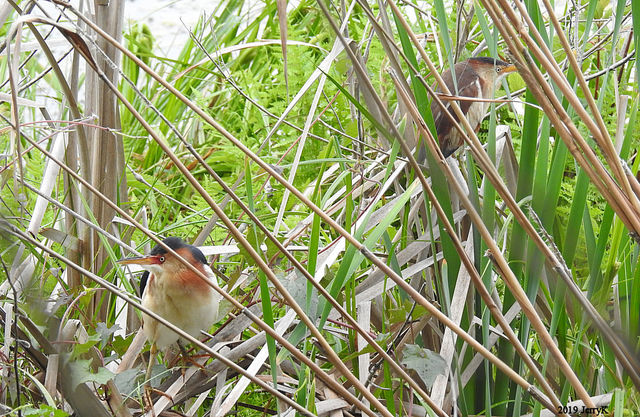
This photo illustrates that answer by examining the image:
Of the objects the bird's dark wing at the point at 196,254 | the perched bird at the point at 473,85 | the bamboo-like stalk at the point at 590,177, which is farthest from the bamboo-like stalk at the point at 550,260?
the perched bird at the point at 473,85

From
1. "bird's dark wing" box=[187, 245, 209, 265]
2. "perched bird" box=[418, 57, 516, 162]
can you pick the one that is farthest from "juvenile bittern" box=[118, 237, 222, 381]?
"perched bird" box=[418, 57, 516, 162]

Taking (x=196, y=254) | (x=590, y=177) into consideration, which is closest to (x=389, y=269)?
(x=590, y=177)

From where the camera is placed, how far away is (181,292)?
1926mm

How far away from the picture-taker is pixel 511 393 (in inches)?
69.2

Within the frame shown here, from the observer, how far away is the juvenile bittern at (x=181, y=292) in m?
1.90

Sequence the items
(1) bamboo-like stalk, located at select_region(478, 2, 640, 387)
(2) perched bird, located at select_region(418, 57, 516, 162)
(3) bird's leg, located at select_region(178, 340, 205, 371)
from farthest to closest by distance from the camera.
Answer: (2) perched bird, located at select_region(418, 57, 516, 162)
(3) bird's leg, located at select_region(178, 340, 205, 371)
(1) bamboo-like stalk, located at select_region(478, 2, 640, 387)

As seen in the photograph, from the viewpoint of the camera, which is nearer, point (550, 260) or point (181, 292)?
point (550, 260)

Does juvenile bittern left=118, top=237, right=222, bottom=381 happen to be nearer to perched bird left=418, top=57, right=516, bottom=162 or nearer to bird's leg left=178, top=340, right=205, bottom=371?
bird's leg left=178, top=340, right=205, bottom=371

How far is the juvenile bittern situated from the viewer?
6.23 feet

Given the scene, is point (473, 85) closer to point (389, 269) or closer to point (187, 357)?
point (187, 357)

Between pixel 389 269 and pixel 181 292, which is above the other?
pixel 389 269

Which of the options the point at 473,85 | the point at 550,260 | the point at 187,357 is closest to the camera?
the point at 550,260

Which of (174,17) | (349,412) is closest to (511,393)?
(349,412)

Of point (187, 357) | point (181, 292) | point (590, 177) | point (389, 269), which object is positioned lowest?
point (187, 357)
